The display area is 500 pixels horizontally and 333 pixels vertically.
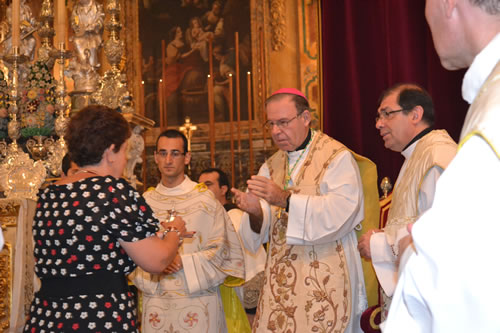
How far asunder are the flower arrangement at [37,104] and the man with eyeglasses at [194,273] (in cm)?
99

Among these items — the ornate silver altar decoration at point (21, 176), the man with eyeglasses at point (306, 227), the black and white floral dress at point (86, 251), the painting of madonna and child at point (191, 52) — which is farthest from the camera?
the painting of madonna and child at point (191, 52)

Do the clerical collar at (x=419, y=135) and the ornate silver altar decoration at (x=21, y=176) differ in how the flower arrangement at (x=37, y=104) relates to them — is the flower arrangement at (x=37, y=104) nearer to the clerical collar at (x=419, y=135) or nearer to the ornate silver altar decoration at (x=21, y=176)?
the ornate silver altar decoration at (x=21, y=176)

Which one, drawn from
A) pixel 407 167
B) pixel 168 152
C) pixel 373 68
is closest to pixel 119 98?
pixel 168 152

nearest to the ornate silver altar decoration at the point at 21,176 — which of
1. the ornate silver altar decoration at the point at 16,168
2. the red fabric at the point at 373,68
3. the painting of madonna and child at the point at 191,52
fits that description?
the ornate silver altar decoration at the point at 16,168

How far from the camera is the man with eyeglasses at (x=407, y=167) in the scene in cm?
287

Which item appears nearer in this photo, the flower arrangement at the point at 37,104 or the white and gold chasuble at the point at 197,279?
the white and gold chasuble at the point at 197,279

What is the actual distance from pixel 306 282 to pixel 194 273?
2.68 feet

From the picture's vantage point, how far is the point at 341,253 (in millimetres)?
3582

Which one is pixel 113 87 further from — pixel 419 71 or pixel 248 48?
pixel 248 48

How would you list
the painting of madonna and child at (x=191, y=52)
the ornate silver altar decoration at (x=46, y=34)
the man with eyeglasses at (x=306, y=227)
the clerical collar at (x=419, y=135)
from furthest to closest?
1. the painting of madonna and child at (x=191, y=52)
2. the ornate silver altar decoration at (x=46, y=34)
3. the man with eyeglasses at (x=306, y=227)
4. the clerical collar at (x=419, y=135)

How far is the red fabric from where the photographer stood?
20.5 feet

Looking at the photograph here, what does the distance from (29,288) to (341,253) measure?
1.88 meters

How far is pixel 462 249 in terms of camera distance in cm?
105

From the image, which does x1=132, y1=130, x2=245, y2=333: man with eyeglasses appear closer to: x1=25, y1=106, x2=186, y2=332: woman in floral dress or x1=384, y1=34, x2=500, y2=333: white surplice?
x1=25, y1=106, x2=186, y2=332: woman in floral dress
